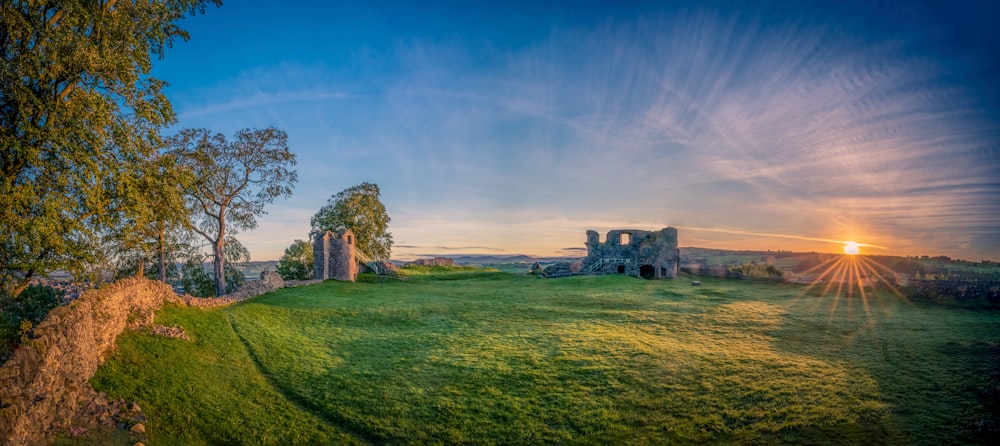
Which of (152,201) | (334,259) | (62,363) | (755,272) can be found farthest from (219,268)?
(755,272)

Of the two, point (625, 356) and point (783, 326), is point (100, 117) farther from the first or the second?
point (783, 326)

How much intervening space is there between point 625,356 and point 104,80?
54.8 ft

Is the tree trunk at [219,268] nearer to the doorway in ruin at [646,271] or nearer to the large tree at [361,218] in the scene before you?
the large tree at [361,218]

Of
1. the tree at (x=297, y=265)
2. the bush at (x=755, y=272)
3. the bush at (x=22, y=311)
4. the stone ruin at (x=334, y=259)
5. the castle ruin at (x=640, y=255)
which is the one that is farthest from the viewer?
the tree at (x=297, y=265)

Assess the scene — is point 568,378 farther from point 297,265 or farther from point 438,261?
point 438,261

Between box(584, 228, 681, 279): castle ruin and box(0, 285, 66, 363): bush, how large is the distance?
32329 mm

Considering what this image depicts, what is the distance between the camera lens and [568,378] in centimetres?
1025

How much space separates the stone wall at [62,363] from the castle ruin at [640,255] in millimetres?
31439

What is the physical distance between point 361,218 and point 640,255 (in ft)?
85.9

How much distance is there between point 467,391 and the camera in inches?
388

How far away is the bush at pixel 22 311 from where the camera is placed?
9.43m

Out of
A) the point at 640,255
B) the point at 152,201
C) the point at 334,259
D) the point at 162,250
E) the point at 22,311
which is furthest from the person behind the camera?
the point at 640,255

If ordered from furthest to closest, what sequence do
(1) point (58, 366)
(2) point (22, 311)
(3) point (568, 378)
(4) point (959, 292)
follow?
(4) point (959, 292)
(2) point (22, 311)
(3) point (568, 378)
(1) point (58, 366)

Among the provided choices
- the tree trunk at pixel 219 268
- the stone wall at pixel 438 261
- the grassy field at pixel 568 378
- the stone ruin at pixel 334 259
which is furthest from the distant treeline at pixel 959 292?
the tree trunk at pixel 219 268
